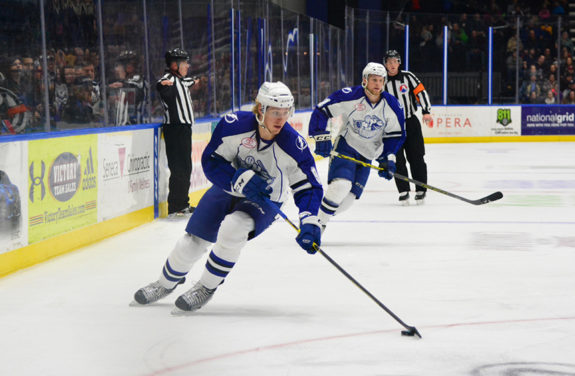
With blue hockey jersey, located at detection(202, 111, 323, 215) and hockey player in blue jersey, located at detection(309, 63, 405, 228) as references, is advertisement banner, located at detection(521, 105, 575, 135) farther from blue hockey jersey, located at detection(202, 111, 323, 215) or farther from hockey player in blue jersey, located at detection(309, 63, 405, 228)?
blue hockey jersey, located at detection(202, 111, 323, 215)

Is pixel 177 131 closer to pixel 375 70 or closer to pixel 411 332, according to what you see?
pixel 375 70

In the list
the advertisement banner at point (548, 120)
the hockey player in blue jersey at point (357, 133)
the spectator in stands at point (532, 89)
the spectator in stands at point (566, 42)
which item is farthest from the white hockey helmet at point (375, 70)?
the spectator in stands at point (566, 42)

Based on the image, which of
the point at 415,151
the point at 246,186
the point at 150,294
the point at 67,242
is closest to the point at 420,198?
the point at 415,151

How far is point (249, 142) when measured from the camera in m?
3.51

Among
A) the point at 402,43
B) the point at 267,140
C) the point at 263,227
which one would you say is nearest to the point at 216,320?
the point at 263,227

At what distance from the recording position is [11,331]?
338 centimetres

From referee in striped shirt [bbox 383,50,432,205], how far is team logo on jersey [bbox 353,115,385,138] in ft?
6.10

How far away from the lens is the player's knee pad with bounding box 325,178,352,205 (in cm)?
556

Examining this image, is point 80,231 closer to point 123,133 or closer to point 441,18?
point 123,133

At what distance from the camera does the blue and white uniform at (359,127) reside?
5699 mm

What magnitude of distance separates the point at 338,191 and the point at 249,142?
6.97 feet

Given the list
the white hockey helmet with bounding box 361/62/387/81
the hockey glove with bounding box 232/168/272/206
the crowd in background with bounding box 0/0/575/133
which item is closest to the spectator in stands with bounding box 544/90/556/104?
the crowd in background with bounding box 0/0/575/133

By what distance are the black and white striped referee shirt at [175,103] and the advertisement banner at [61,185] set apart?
3.69 ft

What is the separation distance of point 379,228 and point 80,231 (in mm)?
2199
